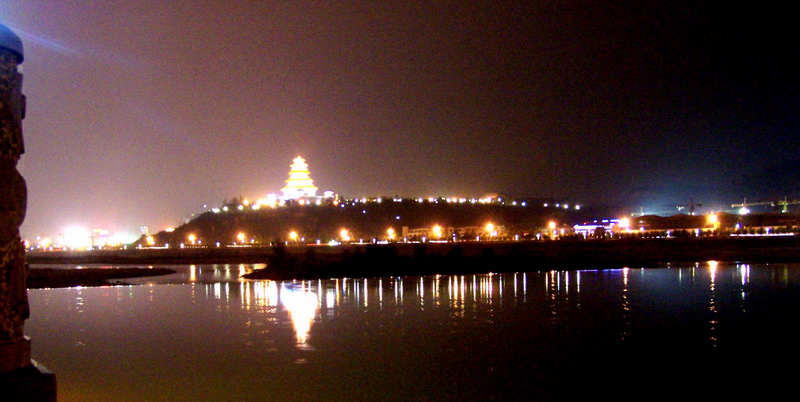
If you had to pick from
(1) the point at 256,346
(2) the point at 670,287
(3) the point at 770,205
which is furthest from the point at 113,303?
(3) the point at 770,205

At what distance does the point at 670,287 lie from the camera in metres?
29.7

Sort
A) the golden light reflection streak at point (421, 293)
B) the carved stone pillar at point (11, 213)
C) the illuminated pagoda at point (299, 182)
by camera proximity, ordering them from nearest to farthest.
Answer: the carved stone pillar at point (11, 213) < the golden light reflection streak at point (421, 293) < the illuminated pagoda at point (299, 182)

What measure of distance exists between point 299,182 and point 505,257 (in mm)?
112424

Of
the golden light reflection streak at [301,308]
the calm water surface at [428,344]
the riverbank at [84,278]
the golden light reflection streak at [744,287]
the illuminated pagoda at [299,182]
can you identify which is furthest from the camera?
the illuminated pagoda at [299,182]

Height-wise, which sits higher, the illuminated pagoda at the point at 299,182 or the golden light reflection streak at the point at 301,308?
the illuminated pagoda at the point at 299,182

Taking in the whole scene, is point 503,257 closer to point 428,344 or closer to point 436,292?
point 436,292

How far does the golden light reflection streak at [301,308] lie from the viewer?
17828 mm

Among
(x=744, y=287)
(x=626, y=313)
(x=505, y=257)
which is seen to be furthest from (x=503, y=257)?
(x=626, y=313)

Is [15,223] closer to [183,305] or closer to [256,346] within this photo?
[256,346]

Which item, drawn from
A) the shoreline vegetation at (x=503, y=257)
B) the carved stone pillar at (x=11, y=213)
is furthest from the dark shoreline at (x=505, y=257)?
the carved stone pillar at (x=11, y=213)

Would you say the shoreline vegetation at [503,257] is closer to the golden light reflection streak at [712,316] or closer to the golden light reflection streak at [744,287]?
the golden light reflection streak at [744,287]

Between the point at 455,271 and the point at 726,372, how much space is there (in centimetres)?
3425

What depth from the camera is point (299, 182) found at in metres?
160

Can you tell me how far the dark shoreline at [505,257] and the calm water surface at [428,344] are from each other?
17652 mm
